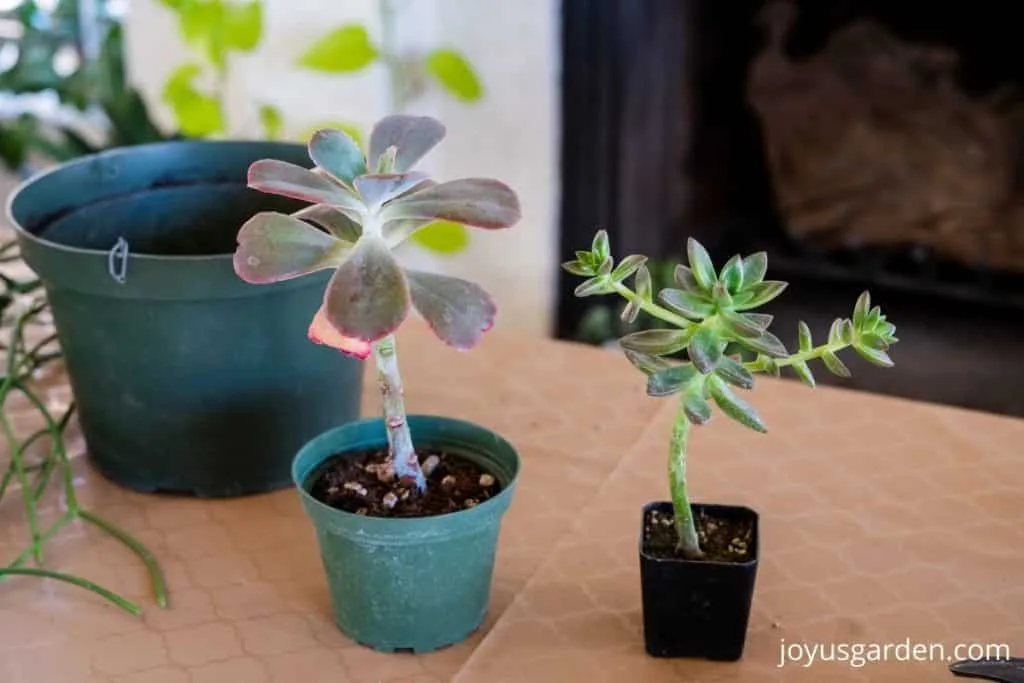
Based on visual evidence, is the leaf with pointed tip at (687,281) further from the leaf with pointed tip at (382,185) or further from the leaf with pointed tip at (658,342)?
the leaf with pointed tip at (382,185)

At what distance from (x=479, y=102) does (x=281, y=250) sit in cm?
109

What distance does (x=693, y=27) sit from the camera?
176 centimetres

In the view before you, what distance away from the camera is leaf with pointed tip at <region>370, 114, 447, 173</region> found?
28.0 inches

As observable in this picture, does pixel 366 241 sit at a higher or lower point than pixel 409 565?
higher

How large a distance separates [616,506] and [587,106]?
90cm

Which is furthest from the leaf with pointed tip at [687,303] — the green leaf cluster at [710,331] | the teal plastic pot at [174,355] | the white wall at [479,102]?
the white wall at [479,102]

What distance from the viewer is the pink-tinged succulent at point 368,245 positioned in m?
0.60

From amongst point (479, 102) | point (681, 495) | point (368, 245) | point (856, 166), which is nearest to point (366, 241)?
point (368, 245)

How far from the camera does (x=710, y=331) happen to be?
24.5 inches

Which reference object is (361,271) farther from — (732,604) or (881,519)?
(881,519)

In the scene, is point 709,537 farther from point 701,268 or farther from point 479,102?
point 479,102

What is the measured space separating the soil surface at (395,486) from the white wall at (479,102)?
3.19 feet

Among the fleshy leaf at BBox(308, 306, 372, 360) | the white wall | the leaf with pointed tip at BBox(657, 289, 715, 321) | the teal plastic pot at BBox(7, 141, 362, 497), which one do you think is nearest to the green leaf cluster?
the leaf with pointed tip at BBox(657, 289, 715, 321)

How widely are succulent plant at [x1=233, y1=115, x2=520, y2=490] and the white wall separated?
988mm
